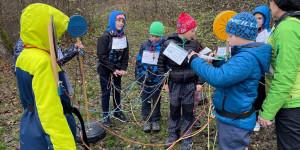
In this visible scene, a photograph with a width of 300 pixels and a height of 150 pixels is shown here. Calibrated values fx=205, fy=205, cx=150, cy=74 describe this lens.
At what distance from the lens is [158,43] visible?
4059 mm

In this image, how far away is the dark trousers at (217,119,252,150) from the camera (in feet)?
7.14

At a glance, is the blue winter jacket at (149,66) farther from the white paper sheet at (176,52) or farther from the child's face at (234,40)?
the child's face at (234,40)

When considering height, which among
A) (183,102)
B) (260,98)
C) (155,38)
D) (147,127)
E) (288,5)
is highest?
(288,5)

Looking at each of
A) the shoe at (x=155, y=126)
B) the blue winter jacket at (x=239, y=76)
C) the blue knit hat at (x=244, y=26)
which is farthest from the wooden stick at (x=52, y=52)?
the shoe at (x=155, y=126)

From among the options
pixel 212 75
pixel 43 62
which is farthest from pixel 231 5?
pixel 43 62

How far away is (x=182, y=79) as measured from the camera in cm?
328

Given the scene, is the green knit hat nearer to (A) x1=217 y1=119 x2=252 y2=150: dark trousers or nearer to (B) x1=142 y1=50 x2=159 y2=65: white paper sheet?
(B) x1=142 y1=50 x2=159 y2=65: white paper sheet

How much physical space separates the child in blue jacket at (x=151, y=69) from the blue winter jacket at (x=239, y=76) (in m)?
1.85

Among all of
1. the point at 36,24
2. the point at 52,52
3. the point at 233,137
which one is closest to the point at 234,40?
the point at 233,137

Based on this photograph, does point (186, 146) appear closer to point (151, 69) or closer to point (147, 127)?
point (147, 127)

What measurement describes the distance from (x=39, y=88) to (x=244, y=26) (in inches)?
76.5

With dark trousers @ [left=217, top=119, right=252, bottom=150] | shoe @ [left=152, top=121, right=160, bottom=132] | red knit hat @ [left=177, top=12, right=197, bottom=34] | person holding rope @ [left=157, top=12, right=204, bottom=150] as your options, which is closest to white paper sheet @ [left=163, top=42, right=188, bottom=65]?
person holding rope @ [left=157, top=12, right=204, bottom=150]

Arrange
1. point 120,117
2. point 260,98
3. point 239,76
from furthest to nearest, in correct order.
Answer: point 120,117, point 260,98, point 239,76

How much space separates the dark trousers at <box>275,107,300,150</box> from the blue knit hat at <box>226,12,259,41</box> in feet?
2.94
